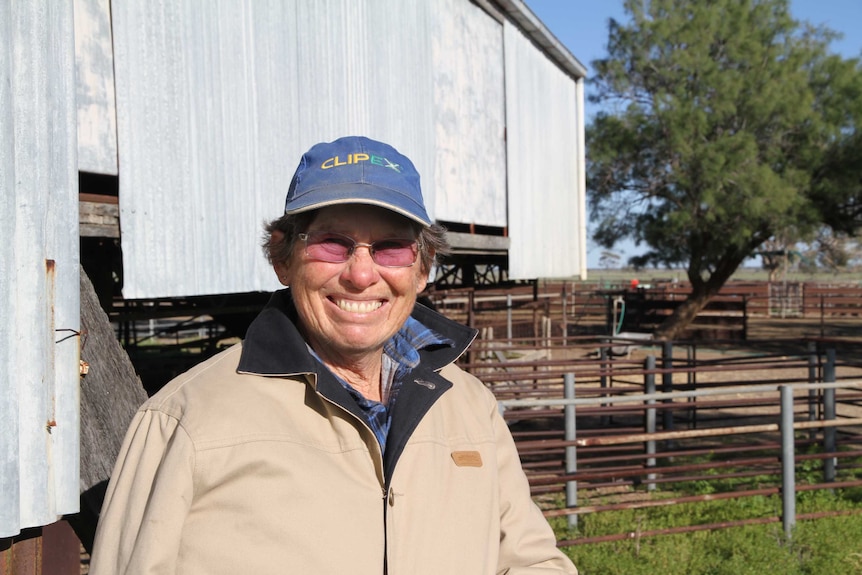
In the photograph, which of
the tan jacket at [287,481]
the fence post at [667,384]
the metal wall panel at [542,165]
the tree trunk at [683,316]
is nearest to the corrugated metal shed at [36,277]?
the tan jacket at [287,481]

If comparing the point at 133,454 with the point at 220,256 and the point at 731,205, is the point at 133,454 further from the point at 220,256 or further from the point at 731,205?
the point at 731,205

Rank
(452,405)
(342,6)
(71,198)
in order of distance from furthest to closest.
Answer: (342,6)
(71,198)
(452,405)

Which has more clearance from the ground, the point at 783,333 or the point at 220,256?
the point at 220,256

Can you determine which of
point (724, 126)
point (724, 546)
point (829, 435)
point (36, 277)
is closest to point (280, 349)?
point (36, 277)

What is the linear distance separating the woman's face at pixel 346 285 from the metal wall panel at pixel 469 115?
629 cm

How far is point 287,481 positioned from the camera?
1.66 meters

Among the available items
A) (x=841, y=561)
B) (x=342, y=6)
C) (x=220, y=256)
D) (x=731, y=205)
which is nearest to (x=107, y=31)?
(x=220, y=256)

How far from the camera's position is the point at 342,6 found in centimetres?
646

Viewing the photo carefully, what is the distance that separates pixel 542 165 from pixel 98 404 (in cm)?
895

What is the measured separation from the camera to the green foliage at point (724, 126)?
21609 mm

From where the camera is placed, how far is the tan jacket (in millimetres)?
1585

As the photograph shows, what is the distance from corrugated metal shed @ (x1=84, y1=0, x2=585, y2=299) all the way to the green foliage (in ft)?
42.7

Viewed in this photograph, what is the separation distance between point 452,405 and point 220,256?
11.0 feet

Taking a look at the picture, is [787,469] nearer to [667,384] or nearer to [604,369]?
[667,384]
